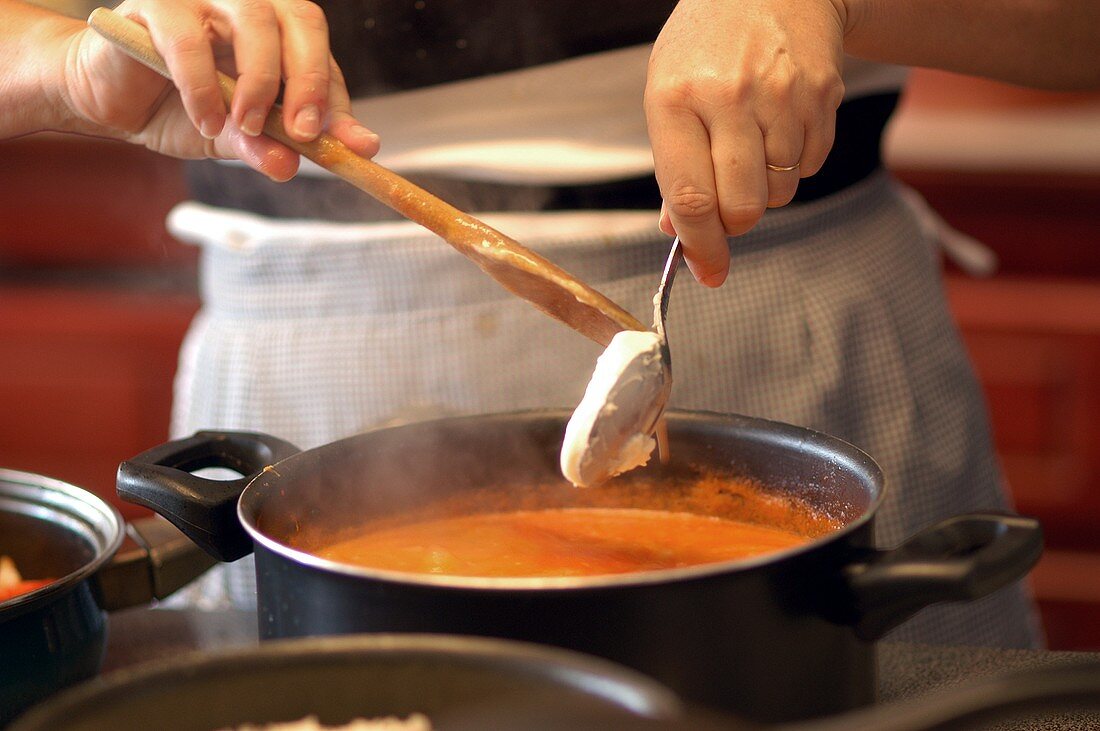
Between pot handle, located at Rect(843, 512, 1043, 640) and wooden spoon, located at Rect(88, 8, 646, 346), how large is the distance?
232 mm

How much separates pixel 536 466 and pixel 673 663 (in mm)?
325

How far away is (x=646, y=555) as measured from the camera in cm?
76

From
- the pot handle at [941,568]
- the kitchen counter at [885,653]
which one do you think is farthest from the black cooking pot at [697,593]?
the kitchen counter at [885,653]

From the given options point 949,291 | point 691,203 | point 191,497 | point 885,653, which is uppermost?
point 691,203

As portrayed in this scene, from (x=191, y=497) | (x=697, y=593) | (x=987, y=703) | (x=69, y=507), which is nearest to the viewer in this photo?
(x=987, y=703)

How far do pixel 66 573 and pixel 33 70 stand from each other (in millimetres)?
368

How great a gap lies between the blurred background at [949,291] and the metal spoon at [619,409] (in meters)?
1.39

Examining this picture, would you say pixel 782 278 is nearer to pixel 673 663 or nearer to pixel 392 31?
pixel 392 31

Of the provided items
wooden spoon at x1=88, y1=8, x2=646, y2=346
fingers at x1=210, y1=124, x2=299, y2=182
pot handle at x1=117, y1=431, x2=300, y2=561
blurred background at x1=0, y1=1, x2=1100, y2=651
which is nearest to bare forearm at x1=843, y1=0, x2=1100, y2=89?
wooden spoon at x1=88, y1=8, x2=646, y2=346

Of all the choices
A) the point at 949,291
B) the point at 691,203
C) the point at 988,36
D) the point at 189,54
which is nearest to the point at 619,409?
the point at 691,203

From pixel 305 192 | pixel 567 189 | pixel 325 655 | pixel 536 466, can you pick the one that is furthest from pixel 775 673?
pixel 305 192

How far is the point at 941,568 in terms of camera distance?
0.52 m

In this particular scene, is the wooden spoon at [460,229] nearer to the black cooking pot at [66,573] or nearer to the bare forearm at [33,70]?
the bare forearm at [33,70]

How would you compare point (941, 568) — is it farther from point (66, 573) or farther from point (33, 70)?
point (33, 70)
